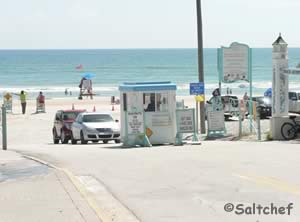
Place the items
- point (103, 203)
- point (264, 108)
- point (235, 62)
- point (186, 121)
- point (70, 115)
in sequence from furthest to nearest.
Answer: point (264, 108)
point (70, 115)
point (235, 62)
point (186, 121)
point (103, 203)

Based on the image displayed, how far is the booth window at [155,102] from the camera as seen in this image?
24922 millimetres

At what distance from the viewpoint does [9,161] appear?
59.9ft

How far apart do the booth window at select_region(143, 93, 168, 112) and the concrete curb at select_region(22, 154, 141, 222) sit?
1054 centimetres

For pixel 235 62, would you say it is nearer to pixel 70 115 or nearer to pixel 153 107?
pixel 153 107

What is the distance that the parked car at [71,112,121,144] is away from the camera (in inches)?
1113

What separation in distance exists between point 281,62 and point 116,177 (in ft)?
37.4

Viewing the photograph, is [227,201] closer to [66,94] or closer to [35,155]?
[35,155]

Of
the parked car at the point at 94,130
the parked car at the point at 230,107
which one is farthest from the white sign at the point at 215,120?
the parked car at the point at 230,107

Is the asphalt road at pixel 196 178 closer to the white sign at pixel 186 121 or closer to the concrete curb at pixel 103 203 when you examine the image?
the concrete curb at pixel 103 203

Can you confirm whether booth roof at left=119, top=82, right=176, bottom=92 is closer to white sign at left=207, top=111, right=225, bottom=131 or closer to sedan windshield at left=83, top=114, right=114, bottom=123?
white sign at left=207, top=111, right=225, bottom=131

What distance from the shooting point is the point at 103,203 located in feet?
37.0

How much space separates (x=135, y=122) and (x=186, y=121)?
171cm
